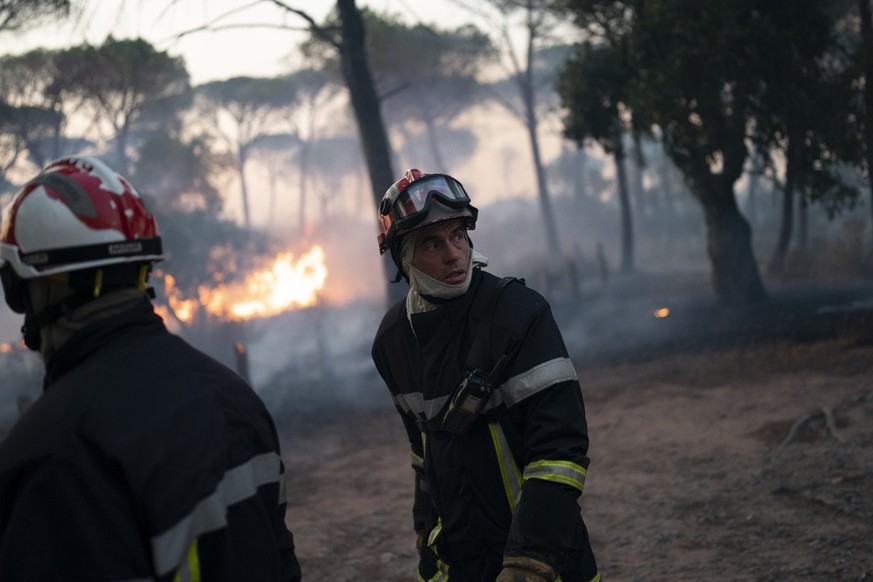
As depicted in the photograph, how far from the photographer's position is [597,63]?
15000 millimetres

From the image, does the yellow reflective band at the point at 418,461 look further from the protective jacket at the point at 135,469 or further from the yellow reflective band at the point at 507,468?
the protective jacket at the point at 135,469

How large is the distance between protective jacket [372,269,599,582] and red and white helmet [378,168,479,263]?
275 mm

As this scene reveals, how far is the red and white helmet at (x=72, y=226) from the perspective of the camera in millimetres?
1865

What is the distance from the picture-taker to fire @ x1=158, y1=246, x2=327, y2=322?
23.1 m

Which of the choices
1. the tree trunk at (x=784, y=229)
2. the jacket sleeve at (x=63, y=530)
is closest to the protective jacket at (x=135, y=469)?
the jacket sleeve at (x=63, y=530)

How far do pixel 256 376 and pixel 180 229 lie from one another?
767 centimetres

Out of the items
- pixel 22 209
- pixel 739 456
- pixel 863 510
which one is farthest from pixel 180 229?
pixel 22 209

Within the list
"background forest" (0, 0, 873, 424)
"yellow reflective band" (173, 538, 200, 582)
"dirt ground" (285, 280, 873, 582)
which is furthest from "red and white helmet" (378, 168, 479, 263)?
"background forest" (0, 0, 873, 424)

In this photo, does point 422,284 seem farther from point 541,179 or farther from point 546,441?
point 541,179

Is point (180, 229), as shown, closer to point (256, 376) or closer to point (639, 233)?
point (256, 376)

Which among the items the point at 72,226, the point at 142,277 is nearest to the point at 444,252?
the point at 142,277

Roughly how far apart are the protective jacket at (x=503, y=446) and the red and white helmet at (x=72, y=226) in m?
1.24

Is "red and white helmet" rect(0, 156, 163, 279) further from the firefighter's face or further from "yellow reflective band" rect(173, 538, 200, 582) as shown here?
the firefighter's face

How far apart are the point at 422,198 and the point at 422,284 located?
1.06 feet
